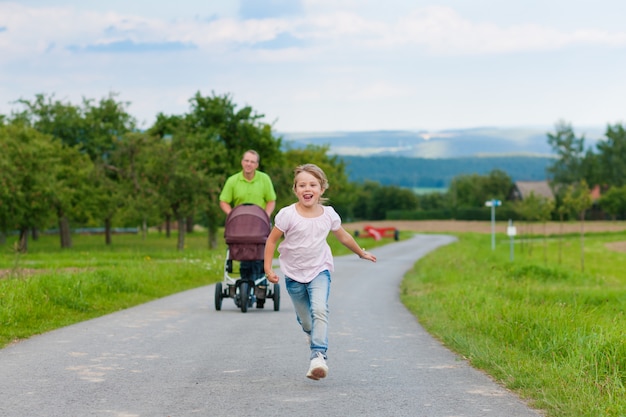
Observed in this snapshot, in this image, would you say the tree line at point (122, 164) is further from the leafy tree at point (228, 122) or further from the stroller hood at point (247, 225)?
the stroller hood at point (247, 225)

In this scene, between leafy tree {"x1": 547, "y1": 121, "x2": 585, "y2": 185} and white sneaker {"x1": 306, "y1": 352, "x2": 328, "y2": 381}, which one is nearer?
white sneaker {"x1": 306, "y1": 352, "x2": 328, "y2": 381}

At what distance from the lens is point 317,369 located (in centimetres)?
710

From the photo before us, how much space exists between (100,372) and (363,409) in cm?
256

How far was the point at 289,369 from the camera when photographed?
26.5 feet

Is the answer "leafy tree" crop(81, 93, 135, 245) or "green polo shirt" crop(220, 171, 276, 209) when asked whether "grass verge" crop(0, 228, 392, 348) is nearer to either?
"green polo shirt" crop(220, 171, 276, 209)

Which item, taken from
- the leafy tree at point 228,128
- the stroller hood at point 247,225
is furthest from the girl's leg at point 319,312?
the leafy tree at point 228,128

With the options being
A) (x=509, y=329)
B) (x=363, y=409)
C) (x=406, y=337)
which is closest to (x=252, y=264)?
(x=406, y=337)

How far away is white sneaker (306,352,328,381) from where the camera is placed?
23.3ft

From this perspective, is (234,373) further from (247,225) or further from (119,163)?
(119,163)

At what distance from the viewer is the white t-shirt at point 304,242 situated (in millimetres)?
7527

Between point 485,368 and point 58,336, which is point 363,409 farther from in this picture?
point 58,336

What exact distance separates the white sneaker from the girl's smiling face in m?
1.25

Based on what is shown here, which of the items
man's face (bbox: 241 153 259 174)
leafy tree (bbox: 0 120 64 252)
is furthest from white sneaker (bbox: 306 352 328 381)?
leafy tree (bbox: 0 120 64 252)

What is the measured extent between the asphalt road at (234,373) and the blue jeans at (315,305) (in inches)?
13.3
